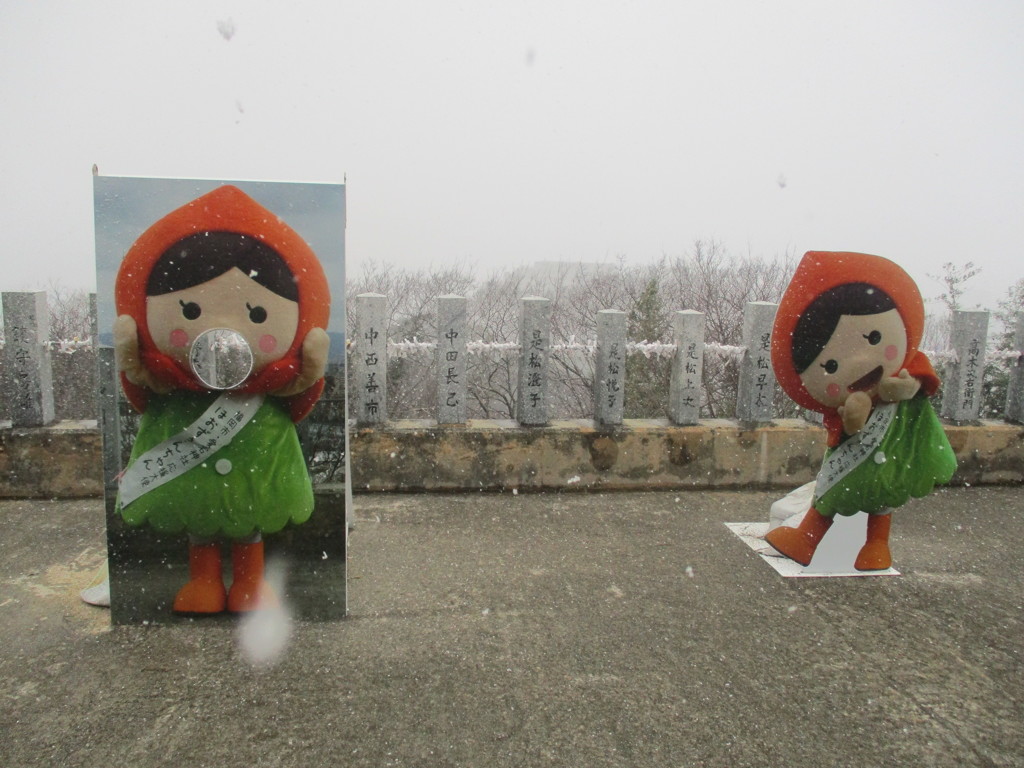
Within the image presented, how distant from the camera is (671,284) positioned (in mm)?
17875

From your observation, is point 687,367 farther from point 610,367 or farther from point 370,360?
point 370,360

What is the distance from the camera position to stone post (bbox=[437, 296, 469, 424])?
18.0 ft

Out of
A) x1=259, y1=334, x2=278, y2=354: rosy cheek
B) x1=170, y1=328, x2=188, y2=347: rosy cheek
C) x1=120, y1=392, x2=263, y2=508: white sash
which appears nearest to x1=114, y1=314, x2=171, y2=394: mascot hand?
x1=170, y1=328, x2=188, y2=347: rosy cheek

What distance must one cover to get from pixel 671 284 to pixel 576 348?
12.7m

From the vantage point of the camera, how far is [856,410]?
3.88 metres

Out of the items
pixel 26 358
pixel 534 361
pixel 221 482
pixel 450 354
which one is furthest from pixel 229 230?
pixel 26 358

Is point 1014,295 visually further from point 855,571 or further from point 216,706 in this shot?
point 216,706

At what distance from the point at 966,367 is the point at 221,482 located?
6.34 metres

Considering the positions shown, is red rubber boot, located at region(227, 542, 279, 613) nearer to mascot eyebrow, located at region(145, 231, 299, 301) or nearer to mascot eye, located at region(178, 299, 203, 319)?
mascot eye, located at region(178, 299, 203, 319)

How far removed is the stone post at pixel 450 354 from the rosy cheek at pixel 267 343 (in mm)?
2515

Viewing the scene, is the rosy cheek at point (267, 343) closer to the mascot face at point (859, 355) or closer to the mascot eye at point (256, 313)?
the mascot eye at point (256, 313)

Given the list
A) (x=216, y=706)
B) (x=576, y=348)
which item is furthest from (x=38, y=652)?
(x=576, y=348)

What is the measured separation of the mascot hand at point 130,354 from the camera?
288 centimetres

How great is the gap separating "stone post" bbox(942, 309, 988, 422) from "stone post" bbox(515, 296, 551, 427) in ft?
12.5
